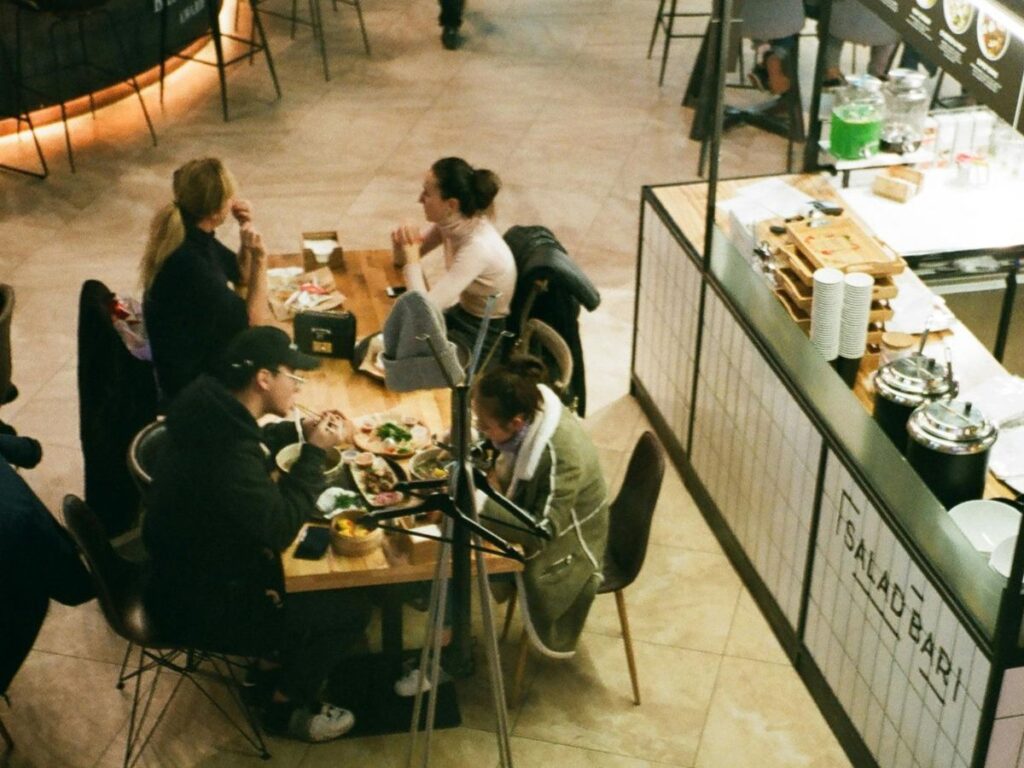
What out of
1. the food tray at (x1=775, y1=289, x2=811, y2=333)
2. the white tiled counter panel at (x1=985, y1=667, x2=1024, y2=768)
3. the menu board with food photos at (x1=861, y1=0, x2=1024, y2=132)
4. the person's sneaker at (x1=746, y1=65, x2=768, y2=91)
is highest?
the menu board with food photos at (x1=861, y1=0, x2=1024, y2=132)

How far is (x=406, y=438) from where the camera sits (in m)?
4.20

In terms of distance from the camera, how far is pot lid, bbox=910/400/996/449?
351cm

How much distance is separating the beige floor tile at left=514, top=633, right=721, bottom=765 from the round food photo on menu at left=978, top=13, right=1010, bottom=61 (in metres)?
2.09

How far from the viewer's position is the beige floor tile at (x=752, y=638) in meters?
4.38

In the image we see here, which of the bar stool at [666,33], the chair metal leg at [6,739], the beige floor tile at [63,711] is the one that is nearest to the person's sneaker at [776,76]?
the bar stool at [666,33]

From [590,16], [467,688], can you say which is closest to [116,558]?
[467,688]

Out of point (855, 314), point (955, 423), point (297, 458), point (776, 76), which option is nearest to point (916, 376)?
point (955, 423)

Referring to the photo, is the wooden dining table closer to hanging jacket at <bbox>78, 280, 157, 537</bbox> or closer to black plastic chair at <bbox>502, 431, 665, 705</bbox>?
black plastic chair at <bbox>502, 431, 665, 705</bbox>

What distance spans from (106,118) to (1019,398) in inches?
234

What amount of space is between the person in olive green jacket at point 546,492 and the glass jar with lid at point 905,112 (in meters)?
1.96

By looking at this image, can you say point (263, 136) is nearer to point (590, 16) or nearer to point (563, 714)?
point (590, 16)

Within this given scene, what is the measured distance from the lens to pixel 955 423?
11.6 feet

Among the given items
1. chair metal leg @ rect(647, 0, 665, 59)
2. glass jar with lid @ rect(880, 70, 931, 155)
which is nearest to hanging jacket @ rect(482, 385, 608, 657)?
glass jar with lid @ rect(880, 70, 931, 155)

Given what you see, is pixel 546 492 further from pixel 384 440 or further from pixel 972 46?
pixel 972 46
